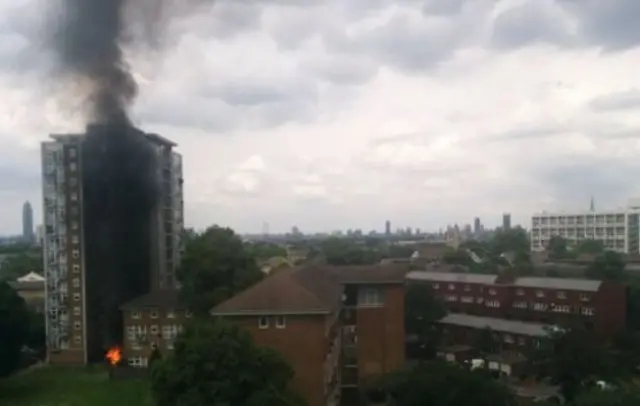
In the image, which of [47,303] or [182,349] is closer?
[182,349]

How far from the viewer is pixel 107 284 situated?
1166 inches

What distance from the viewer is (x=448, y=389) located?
1500 cm

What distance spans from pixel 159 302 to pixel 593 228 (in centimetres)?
6437

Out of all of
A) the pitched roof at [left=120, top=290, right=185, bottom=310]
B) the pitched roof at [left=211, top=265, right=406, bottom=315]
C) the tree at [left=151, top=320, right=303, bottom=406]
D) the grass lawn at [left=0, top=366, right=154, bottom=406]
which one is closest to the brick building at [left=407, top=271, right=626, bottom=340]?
the pitched roof at [left=211, top=265, right=406, bottom=315]

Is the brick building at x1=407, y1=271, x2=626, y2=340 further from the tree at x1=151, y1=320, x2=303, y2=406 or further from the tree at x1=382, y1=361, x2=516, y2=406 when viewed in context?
the tree at x1=151, y1=320, x2=303, y2=406

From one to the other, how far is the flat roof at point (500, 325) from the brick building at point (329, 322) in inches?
419

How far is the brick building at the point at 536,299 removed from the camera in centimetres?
3034

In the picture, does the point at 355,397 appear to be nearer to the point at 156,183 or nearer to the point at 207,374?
the point at 207,374

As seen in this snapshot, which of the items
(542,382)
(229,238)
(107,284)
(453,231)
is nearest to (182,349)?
(229,238)

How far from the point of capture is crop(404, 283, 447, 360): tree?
2888cm

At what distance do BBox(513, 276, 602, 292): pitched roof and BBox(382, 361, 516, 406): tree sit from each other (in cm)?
1764

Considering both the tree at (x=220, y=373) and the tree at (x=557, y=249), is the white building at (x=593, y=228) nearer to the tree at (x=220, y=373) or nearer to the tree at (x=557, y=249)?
the tree at (x=557, y=249)

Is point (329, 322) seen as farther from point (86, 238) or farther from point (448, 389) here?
point (86, 238)

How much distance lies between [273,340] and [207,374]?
2976 millimetres
